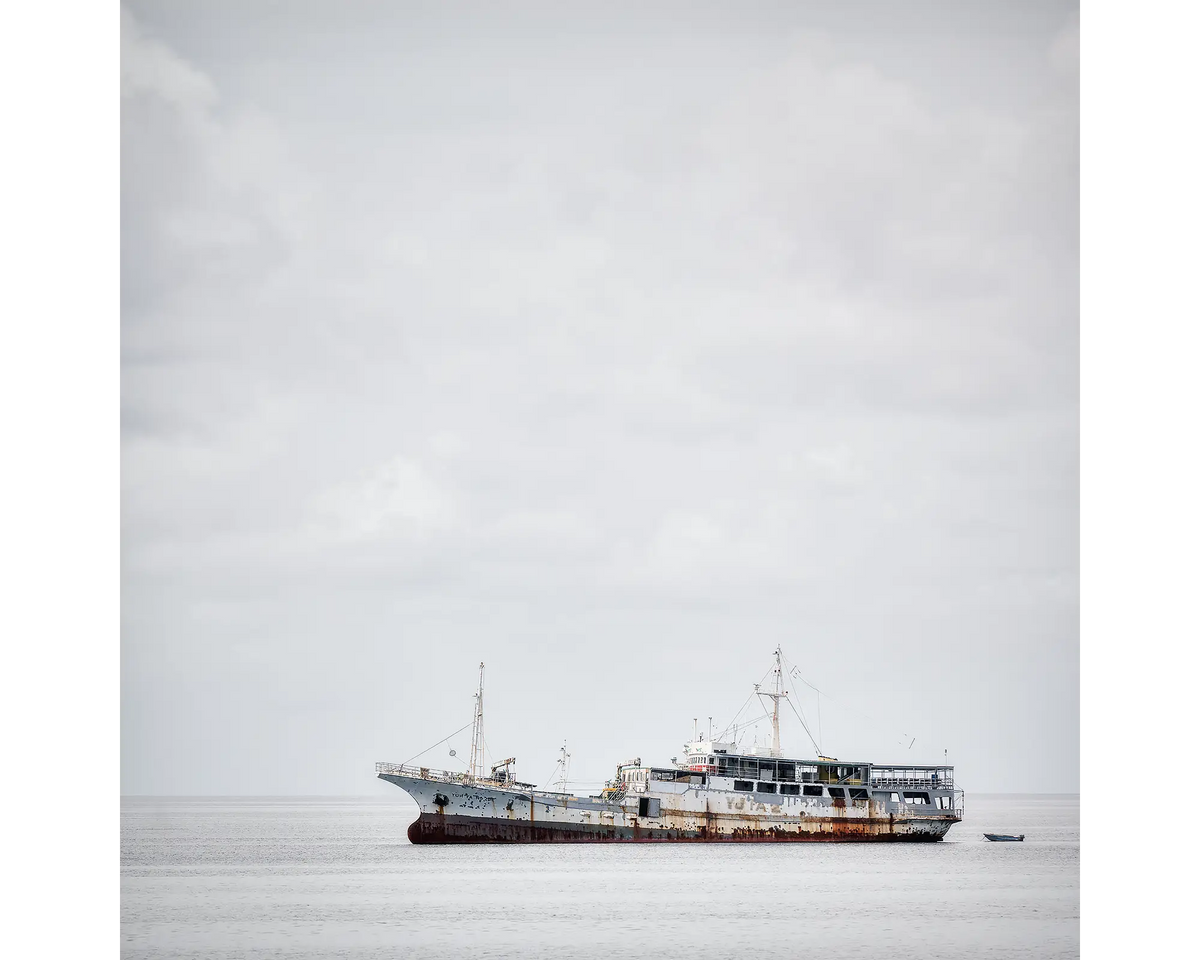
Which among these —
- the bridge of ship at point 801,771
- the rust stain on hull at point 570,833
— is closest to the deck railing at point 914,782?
the bridge of ship at point 801,771

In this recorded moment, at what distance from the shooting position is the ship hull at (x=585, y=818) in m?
46.0

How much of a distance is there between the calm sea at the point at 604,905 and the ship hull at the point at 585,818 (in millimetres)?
956

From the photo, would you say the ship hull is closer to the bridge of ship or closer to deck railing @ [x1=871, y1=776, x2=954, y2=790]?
the bridge of ship

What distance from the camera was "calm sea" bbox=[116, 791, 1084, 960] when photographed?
2797cm

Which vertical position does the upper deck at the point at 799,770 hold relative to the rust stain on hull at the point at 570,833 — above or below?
above

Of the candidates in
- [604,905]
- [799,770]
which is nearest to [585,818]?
[799,770]

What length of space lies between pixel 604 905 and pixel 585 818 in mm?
12231

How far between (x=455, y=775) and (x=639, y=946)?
18.6 metres

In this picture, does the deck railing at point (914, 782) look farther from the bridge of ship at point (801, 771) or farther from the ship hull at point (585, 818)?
the ship hull at point (585, 818)

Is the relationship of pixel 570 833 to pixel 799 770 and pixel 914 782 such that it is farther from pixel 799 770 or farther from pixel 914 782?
pixel 914 782
